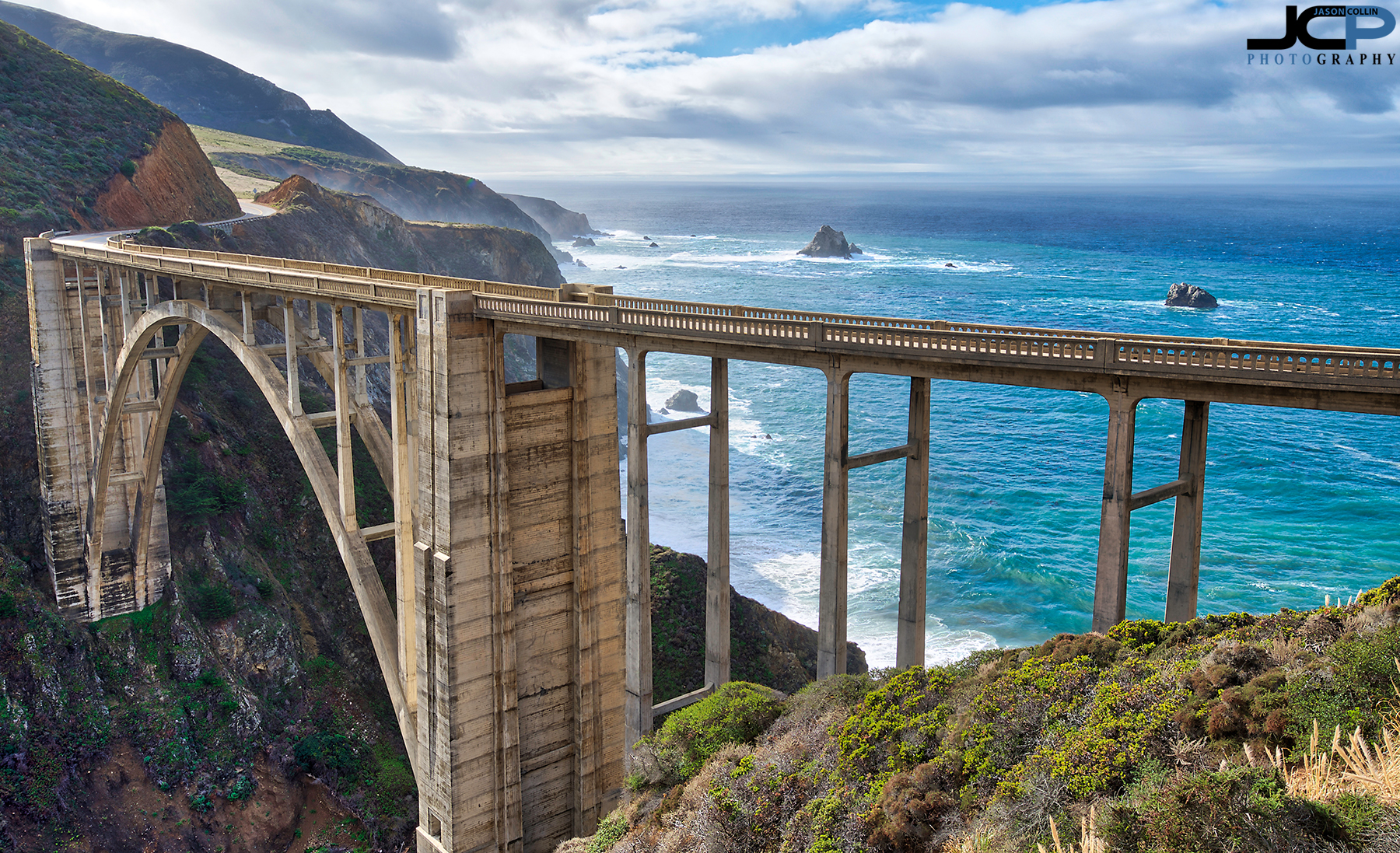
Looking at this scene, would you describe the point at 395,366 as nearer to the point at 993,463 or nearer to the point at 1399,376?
the point at 1399,376

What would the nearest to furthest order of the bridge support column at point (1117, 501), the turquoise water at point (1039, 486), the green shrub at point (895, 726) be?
the bridge support column at point (1117, 501) < the green shrub at point (895, 726) < the turquoise water at point (1039, 486)

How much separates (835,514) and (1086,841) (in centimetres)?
685

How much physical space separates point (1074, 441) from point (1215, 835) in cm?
6730

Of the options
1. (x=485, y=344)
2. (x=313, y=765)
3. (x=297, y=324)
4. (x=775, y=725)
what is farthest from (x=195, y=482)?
(x=775, y=725)

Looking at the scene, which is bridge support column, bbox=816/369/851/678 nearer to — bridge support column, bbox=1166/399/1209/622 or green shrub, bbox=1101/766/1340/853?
bridge support column, bbox=1166/399/1209/622

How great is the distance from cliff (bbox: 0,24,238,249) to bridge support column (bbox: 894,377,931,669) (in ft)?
150

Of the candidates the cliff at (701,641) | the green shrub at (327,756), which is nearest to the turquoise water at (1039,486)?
the cliff at (701,641)

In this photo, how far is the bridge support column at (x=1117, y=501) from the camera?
1352 centimetres

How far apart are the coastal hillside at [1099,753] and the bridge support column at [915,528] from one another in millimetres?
859

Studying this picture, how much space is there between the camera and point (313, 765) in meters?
33.3

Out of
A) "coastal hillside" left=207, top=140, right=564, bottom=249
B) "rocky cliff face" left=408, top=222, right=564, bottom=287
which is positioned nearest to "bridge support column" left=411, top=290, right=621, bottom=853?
"rocky cliff face" left=408, top=222, right=564, bottom=287

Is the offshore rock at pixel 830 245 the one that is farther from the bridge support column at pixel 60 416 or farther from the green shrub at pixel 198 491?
the bridge support column at pixel 60 416

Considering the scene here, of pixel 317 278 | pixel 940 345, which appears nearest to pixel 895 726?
pixel 940 345

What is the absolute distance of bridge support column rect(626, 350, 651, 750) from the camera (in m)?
18.4
